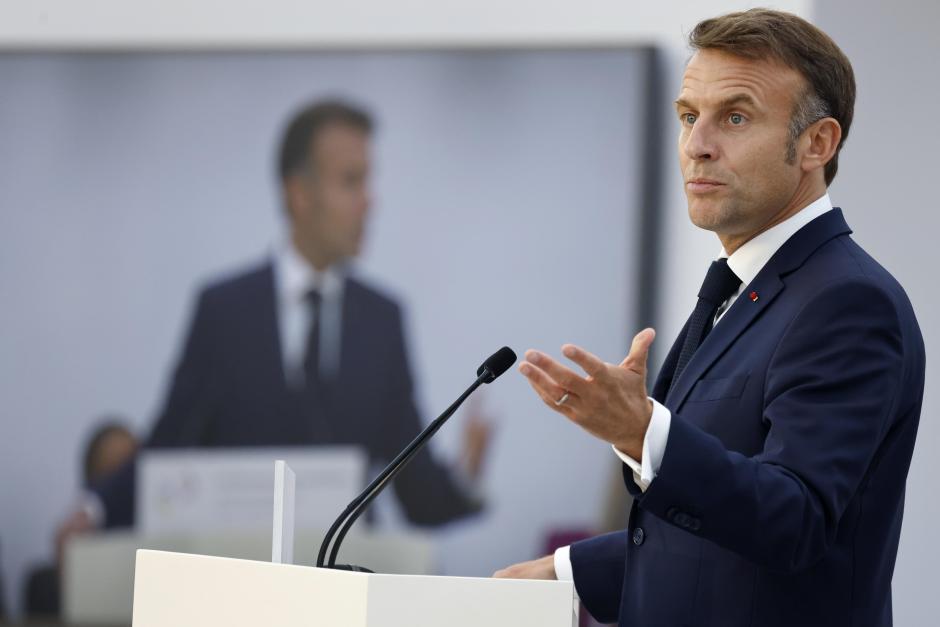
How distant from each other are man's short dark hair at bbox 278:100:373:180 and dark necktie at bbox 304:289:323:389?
0.45 metres

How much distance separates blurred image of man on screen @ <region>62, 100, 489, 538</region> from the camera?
460 cm

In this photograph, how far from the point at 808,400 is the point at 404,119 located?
10.8 ft

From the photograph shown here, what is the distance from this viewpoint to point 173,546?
15.2 feet

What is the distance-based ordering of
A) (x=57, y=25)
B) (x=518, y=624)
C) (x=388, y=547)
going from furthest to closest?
(x=57, y=25) → (x=388, y=547) → (x=518, y=624)

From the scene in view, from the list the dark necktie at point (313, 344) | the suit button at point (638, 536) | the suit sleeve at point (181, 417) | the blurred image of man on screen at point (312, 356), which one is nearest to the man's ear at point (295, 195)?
the blurred image of man on screen at point (312, 356)

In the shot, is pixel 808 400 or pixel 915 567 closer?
pixel 808 400

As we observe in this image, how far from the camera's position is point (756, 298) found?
1834 mm

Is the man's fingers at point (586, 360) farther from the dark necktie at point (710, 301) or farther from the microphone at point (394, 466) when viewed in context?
the dark necktie at point (710, 301)

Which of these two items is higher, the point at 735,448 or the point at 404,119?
the point at 404,119

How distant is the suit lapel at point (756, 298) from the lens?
5.96 feet

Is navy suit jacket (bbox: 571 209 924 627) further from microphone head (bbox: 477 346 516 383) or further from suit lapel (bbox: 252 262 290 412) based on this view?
suit lapel (bbox: 252 262 290 412)

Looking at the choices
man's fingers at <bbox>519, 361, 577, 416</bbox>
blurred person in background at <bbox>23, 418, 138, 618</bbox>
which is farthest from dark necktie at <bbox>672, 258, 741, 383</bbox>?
blurred person in background at <bbox>23, 418, 138, 618</bbox>

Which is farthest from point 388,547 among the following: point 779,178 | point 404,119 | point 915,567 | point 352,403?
point 779,178

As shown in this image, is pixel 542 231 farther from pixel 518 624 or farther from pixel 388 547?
pixel 518 624
